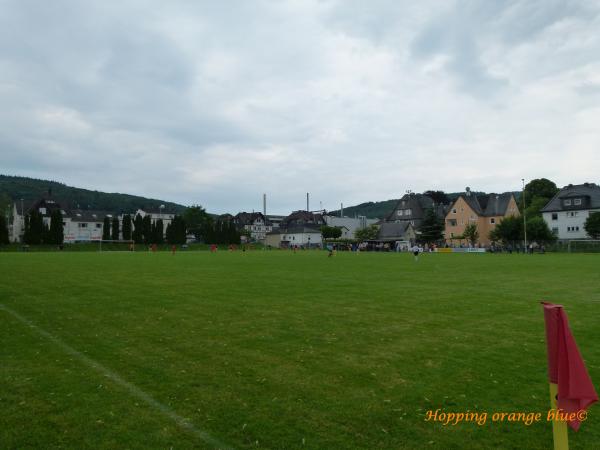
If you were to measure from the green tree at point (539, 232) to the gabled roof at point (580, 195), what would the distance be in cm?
1068

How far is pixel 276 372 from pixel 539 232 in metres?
79.6

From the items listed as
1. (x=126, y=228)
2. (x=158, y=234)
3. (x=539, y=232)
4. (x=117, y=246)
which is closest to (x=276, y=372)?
(x=539, y=232)

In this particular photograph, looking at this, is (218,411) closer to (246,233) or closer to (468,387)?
(468,387)

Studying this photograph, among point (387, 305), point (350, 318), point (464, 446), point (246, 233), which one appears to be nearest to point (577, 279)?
point (387, 305)

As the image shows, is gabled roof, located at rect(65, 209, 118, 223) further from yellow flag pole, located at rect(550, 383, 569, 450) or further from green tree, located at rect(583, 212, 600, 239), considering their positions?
yellow flag pole, located at rect(550, 383, 569, 450)

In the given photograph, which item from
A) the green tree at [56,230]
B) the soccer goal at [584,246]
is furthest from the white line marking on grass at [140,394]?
the green tree at [56,230]

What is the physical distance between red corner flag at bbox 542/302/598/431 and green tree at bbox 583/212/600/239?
83250 mm

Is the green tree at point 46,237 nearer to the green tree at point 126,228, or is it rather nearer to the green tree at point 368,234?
the green tree at point 126,228

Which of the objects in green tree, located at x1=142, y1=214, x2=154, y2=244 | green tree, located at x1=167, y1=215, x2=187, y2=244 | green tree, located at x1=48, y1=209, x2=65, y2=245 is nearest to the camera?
green tree, located at x1=48, y1=209, x2=65, y2=245

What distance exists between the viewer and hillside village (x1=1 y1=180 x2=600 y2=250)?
82.0 meters

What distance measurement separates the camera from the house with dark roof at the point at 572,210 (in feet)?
266

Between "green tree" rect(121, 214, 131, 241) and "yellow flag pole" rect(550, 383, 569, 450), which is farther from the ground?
"green tree" rect(121, 214, 131, 241)

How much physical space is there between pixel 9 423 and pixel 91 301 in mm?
10556

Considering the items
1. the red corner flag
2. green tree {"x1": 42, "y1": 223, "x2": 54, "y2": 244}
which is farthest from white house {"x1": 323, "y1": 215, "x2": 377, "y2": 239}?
the red corner flag
